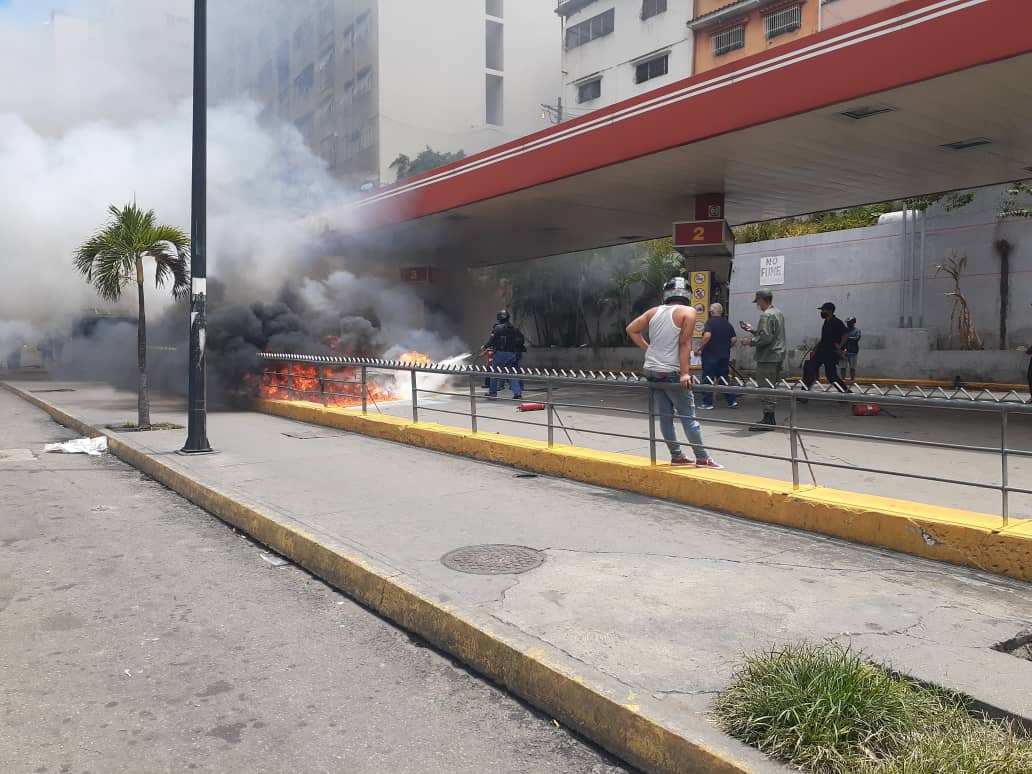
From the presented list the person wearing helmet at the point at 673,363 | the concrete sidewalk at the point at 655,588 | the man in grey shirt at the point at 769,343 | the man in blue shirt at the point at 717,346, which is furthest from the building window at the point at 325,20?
the person wearing helmet at the point at 673,363

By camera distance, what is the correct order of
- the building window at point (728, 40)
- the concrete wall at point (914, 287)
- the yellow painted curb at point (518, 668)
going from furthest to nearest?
the building window at point (728, 40)
the concrete wall at point (914, 287)
the yellow painted curb at point (518, 668)

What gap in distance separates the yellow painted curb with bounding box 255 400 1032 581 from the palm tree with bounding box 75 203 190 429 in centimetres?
512

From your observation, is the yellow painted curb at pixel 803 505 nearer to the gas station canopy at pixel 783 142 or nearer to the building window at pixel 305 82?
the gas station canopy at pixel 783 142

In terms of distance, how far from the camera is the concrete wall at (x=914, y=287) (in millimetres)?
14656

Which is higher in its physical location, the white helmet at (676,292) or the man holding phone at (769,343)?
the white helmet at (676,292)

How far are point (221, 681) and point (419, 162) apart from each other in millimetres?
42530

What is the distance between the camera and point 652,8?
37.0 metres

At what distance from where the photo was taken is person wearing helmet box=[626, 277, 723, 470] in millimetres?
6551

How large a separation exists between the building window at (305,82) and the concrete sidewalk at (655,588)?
158 feet

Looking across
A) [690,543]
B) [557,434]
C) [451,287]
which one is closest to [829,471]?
[690,543]

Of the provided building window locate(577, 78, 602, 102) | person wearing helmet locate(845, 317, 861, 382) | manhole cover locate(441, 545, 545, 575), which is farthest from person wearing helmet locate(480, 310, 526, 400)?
building window locate(577, 78, 602, 102)

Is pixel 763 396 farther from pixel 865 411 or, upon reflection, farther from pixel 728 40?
pixel 728 40

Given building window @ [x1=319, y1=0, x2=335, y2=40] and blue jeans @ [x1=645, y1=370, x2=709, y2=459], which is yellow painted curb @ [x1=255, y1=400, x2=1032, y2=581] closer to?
blue jeans @ [x1=645, y1=370, x2=709, y2=459]

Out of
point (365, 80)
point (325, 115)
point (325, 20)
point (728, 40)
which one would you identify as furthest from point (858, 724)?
point (325, 115)
